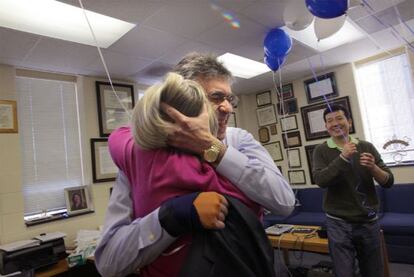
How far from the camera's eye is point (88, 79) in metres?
3.35

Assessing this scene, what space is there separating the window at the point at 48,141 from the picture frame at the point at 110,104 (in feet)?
0.92

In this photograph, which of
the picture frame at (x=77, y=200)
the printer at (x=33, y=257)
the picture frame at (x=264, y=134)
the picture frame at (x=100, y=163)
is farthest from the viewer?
the picture frame at (x=264, y=134)

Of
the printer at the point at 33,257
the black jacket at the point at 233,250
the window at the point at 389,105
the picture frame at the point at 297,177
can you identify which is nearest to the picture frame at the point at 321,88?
the window at the point at 389,105

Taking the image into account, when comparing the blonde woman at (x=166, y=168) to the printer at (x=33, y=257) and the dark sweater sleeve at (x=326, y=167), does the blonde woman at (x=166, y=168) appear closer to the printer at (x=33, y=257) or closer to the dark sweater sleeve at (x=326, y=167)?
the dark sweater sleeve at (x=326, y=167)

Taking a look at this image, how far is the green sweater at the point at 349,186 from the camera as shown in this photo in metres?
1.80

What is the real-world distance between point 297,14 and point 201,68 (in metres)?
1.66

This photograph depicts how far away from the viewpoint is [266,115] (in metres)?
4.98

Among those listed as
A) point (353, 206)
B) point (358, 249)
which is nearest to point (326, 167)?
point (353, 206)

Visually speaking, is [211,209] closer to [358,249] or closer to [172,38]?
[358,249]

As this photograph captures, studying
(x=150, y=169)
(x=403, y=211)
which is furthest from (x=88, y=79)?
(x=403, y=211)

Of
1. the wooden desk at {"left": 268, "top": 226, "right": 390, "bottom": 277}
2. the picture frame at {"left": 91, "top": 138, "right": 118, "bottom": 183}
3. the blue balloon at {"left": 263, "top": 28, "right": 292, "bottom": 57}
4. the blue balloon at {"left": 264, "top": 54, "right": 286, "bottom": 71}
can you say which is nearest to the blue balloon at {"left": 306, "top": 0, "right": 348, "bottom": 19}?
the blue balloon at {"left": 263, "top": 28, "right": 292, "bottom": 57}

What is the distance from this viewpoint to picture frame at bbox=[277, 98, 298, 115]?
4.59 meters

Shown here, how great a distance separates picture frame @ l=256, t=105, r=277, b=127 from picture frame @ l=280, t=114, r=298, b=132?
164 mm

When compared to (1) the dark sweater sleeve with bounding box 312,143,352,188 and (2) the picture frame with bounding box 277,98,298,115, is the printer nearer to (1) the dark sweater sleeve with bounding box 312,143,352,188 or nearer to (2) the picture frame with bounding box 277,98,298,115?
(1) the dark sweater sleeve with bounding box 312,143,352,188
